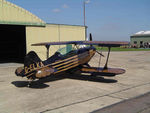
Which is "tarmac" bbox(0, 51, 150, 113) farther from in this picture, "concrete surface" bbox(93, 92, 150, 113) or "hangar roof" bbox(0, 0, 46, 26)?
"hangar roof" bbox(0, 0, 46, 26)

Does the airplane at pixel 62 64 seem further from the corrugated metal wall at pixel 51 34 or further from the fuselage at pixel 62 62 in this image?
the corrugated metal wall at pixel 51 34

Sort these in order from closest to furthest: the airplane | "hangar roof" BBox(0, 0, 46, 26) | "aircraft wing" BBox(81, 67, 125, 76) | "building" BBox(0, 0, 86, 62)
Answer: the airplane < "aircraft wing" BBox(81, 67, 125, 76) < "hangar roof" BBox(0, 0, 46, 26) < "building" BBox(0, 0, 86, 62)

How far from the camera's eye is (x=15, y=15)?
14.0 meters

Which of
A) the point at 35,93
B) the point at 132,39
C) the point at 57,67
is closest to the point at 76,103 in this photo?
the point at 35,93

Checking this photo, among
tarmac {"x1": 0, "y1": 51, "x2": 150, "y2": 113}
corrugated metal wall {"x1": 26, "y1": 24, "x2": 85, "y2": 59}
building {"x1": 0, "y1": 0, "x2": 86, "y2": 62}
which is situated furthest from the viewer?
corrugated metal wall {"x1": 26, "y1": 24, "x2": 85, "y2": 59}

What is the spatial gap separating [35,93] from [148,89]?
16.0 feet

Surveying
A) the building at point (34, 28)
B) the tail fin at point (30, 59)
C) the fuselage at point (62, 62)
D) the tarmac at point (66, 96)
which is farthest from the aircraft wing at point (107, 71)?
the building at point (34, 28)

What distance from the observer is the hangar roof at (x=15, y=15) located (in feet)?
43.5

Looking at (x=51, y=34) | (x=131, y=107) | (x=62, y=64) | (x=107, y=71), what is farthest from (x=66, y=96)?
(x=51, y=34)

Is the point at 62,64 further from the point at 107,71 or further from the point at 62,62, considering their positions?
the point at 107,71

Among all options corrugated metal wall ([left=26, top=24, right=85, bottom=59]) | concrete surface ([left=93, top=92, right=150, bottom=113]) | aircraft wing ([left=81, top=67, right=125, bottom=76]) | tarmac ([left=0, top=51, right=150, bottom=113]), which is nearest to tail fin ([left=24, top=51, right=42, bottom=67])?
tarmac ([left=0, top=51, right=150, bottom=113])

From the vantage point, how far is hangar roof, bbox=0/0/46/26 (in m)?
13.3

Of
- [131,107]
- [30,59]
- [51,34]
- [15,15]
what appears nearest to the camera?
[131,107]

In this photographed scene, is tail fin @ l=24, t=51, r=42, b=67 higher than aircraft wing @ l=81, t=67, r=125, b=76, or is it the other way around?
tail fin @ l=24, t=51, r=42, b=67
